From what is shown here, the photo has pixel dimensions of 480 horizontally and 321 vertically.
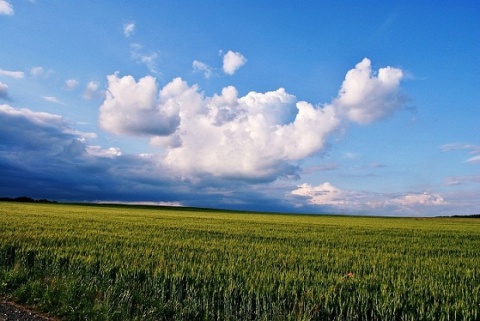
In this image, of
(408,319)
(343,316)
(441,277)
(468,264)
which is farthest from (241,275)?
(468,264)

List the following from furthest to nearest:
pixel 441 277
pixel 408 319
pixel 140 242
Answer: pixel 140 242, pixel 441 277, pixel 408 319

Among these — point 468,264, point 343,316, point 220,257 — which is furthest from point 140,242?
point 468,264

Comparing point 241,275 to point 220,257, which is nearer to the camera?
point 241,275

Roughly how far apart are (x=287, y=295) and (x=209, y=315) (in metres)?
1.77

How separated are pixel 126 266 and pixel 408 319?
7.18m

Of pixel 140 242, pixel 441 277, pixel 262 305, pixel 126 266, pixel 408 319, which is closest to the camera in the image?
pixel 408 319

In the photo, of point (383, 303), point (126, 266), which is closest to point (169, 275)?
point (126, 266)

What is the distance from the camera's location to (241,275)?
32.7ft

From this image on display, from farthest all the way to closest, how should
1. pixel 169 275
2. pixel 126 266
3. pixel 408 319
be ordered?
pixel 126 266 < pixel 169 275 < pixel 408 319

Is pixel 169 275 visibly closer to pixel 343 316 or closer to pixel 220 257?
pixel 220 257

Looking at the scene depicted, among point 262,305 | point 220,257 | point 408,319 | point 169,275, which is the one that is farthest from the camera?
point 220,257

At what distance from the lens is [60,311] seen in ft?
26.1

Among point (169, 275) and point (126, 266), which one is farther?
point (126, 266)

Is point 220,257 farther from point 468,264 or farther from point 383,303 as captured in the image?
point 468,264
